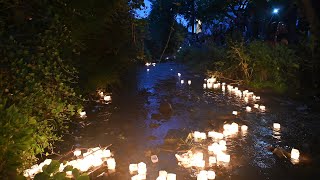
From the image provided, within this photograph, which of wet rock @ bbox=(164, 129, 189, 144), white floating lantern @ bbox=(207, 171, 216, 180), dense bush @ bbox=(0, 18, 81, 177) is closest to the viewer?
dense bush @ bbox=(0, 18, 81, 177)

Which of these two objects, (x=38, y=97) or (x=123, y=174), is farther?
(x=123, y=174)

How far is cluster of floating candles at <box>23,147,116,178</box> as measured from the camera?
15.8 ft

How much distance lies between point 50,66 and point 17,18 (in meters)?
1.09

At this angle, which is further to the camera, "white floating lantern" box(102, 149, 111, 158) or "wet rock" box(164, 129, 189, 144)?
"wet rock" box(164, 129, 189, 144)

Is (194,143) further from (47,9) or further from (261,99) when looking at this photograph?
(261,99)

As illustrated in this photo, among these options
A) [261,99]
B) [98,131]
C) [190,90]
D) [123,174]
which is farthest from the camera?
[190,90]

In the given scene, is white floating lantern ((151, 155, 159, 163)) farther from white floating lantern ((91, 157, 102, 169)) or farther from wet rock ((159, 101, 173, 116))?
wet rock ((159, 101, 173, 116))

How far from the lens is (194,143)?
6.32 m

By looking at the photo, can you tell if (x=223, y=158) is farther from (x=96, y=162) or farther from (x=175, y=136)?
(x=96, y=162)

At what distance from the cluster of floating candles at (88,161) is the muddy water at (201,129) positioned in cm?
22

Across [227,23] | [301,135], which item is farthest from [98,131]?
[227,23]

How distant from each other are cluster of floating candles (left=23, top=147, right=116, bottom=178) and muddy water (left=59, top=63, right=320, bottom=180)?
0.22 m

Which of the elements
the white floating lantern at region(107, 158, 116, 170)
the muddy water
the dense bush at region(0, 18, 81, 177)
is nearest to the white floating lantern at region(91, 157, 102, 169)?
the white floating lantern at region(107, 158, 116, 170)

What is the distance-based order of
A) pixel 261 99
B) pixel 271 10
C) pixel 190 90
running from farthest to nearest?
pixel 271 10, pixel 190 90, pixel 261 99
